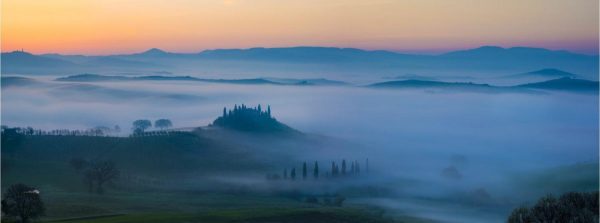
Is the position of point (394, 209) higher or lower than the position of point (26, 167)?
lower

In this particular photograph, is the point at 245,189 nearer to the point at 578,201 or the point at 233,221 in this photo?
the point at 233,221

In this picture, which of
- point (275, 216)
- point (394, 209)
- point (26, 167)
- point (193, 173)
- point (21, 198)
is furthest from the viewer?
point (193, 173)

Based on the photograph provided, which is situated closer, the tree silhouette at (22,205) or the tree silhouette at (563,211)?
the tree silhouette at (563,211)

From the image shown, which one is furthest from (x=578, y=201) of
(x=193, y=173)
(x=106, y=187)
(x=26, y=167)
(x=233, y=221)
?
(x=193, y=173)

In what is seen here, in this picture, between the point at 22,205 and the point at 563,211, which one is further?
the point at 22,205

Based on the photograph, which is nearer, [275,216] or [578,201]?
[578,201]

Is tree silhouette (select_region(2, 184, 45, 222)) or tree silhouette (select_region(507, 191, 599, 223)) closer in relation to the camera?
tree silhouette (select_region(507, 191, 599, 223))

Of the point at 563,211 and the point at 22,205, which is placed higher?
the point at 22,205

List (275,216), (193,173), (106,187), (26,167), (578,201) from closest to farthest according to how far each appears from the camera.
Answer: (578,201)
(275,216)
(106,187)
(26,167)
(193,173)
